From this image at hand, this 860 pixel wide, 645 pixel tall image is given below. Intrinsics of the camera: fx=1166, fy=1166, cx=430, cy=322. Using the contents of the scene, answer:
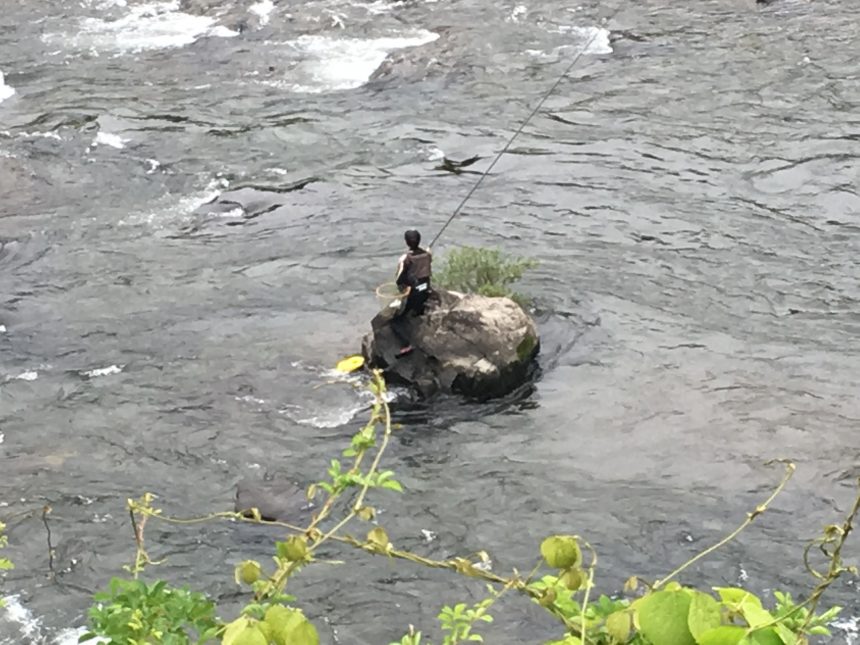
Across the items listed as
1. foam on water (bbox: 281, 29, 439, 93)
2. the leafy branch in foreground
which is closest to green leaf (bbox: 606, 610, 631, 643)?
the leafy branch in foreground

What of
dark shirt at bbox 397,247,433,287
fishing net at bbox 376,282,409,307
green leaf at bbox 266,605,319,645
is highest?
green leaf at bbox 266,605,319,645

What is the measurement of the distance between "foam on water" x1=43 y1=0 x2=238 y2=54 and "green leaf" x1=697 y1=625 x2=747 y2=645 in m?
20.9

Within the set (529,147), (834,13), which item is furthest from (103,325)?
(834,13)

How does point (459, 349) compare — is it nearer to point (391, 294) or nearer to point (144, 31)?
point (391, 294)

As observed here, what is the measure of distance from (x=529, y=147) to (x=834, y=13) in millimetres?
7956

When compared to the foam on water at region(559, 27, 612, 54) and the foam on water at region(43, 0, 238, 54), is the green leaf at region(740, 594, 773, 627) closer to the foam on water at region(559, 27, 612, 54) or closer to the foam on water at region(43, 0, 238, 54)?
the foam on water at region(559, 27, 612, 54)

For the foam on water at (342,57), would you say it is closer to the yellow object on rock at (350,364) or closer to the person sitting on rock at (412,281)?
the yellow object on rock at (350,364)

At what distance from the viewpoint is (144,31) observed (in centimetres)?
2245

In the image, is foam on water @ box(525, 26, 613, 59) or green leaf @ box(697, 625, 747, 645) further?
foam on water @ box(525, 26, 613, 59)

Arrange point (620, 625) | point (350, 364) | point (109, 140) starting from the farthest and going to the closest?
point (109, 140) < point (350, 364) < point (620, 625)

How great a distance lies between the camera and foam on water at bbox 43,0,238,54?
71.2 ft

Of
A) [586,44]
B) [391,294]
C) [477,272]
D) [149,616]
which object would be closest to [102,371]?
[391,294]

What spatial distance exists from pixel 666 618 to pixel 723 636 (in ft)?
0.39

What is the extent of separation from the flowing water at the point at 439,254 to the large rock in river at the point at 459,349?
227mm
